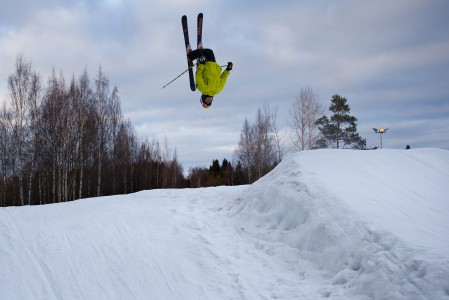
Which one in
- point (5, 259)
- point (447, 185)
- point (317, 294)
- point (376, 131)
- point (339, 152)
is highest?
point (376, 131)

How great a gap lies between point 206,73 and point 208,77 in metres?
0.11

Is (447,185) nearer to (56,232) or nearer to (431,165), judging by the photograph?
(431,165)

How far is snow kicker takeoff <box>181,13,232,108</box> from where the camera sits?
7.54m

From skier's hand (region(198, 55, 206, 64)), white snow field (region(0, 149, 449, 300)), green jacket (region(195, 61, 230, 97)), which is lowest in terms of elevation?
white snow field (region(0, 149, 449, 300))

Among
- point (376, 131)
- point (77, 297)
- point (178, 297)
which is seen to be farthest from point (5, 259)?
point (376, 131)

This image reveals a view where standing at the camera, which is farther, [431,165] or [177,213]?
[431,165]

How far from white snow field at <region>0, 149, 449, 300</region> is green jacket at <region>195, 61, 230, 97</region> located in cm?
306

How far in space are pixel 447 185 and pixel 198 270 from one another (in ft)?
24.5

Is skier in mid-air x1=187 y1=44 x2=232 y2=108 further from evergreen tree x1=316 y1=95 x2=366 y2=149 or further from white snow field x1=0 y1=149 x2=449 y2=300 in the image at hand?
evergreen tree x1=316 y1=95 x2=366 y2=149

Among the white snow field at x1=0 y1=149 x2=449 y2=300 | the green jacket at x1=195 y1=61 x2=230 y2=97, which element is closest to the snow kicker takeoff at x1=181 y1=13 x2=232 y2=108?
the green jacket at x1=195 y1=61 x2=230 y2=97

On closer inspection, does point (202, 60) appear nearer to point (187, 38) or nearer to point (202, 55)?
point (202, 55)

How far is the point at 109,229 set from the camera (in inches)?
276

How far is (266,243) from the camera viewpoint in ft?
21.6

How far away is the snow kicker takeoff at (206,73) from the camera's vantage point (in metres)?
7.54
